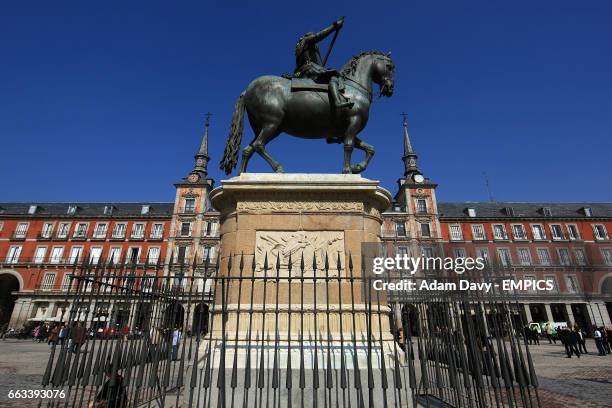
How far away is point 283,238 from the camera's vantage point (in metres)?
5.69

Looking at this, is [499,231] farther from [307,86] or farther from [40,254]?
[40,254]

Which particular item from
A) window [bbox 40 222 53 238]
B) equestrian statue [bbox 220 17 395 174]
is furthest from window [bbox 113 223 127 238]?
equestrian statue [bbox 220 17 395 174]

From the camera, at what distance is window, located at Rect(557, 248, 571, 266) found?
1897 inches

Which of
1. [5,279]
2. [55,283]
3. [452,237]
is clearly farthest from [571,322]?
[5,279]

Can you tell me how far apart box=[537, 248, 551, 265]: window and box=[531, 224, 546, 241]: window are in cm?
161

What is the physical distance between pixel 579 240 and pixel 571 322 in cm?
1309

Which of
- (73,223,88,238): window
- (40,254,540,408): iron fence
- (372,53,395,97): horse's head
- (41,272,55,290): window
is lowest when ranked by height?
(40,254,540,408): iron fence

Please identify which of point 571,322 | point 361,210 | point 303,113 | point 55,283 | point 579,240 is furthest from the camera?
point 579,240

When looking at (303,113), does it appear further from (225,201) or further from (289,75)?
(225,201)

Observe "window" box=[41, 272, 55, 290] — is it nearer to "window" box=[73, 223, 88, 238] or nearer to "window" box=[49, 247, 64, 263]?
"window" box=[49, 247, 64, 263]

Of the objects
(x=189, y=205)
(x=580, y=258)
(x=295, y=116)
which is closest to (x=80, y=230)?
(x=189, y=205)

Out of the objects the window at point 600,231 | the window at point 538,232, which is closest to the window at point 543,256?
the window at point 538,232

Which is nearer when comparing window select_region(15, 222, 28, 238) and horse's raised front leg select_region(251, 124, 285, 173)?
horse's raised front leg select_region(251, 124, 285, 173)

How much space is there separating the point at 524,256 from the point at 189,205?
156 feet
